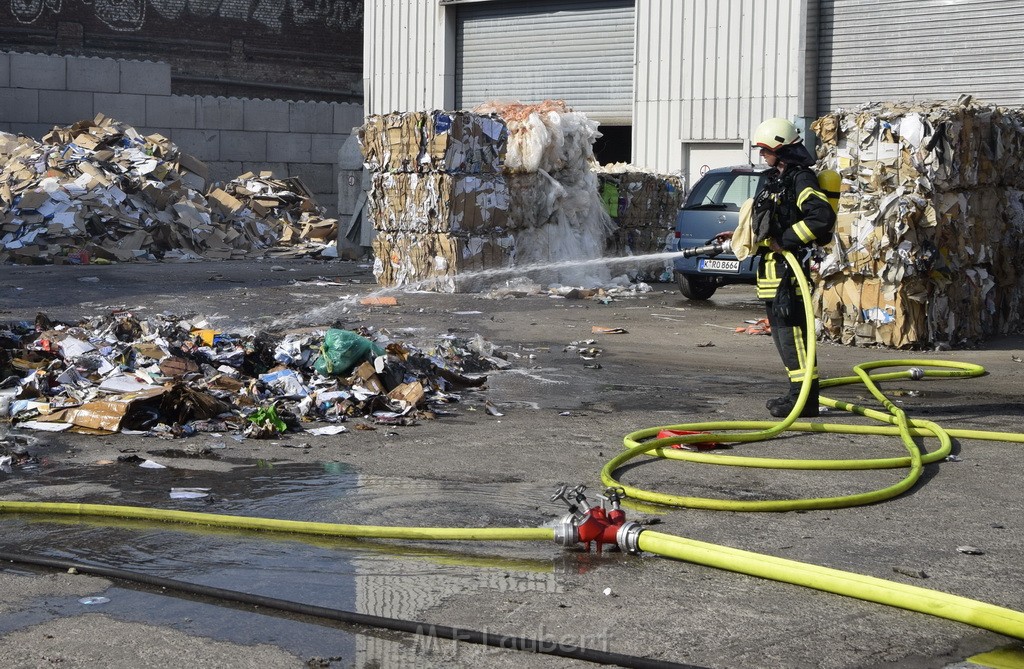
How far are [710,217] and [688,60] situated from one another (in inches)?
277

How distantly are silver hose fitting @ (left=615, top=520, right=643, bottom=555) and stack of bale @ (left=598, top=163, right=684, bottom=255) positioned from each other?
14411mm

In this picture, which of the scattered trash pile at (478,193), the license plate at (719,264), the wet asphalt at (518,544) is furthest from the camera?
the scattered trash pile at (478,193)

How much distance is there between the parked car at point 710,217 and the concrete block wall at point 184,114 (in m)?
14.6

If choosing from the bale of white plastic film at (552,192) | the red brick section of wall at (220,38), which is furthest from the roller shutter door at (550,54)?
the red brick section of wall at (220,38)

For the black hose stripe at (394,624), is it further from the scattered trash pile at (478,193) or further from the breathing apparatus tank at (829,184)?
the scattered trash pile at (478,193)

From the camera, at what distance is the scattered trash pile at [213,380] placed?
25.6ft

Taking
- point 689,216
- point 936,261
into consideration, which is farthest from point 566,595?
point 689,216

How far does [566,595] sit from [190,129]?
25.3 meters

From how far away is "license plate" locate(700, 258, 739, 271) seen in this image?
1492 cm

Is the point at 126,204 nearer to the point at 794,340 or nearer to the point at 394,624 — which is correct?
the point at 794,340

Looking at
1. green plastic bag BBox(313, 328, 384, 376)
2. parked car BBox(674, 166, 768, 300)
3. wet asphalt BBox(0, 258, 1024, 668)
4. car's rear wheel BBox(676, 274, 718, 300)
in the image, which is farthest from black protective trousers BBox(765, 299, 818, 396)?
car's rear wheel BBox(676, 274, 718, 300)

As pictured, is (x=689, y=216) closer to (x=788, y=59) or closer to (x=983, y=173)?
(x=983, y=173)

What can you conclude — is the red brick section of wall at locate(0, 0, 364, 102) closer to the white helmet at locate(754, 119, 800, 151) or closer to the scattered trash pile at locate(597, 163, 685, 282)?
the scattered trash pile at locate(597, 163, 685, 282)

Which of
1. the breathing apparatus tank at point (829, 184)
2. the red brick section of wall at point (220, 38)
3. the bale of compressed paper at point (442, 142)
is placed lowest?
the breathing apparatus tank at point (829, 184)
